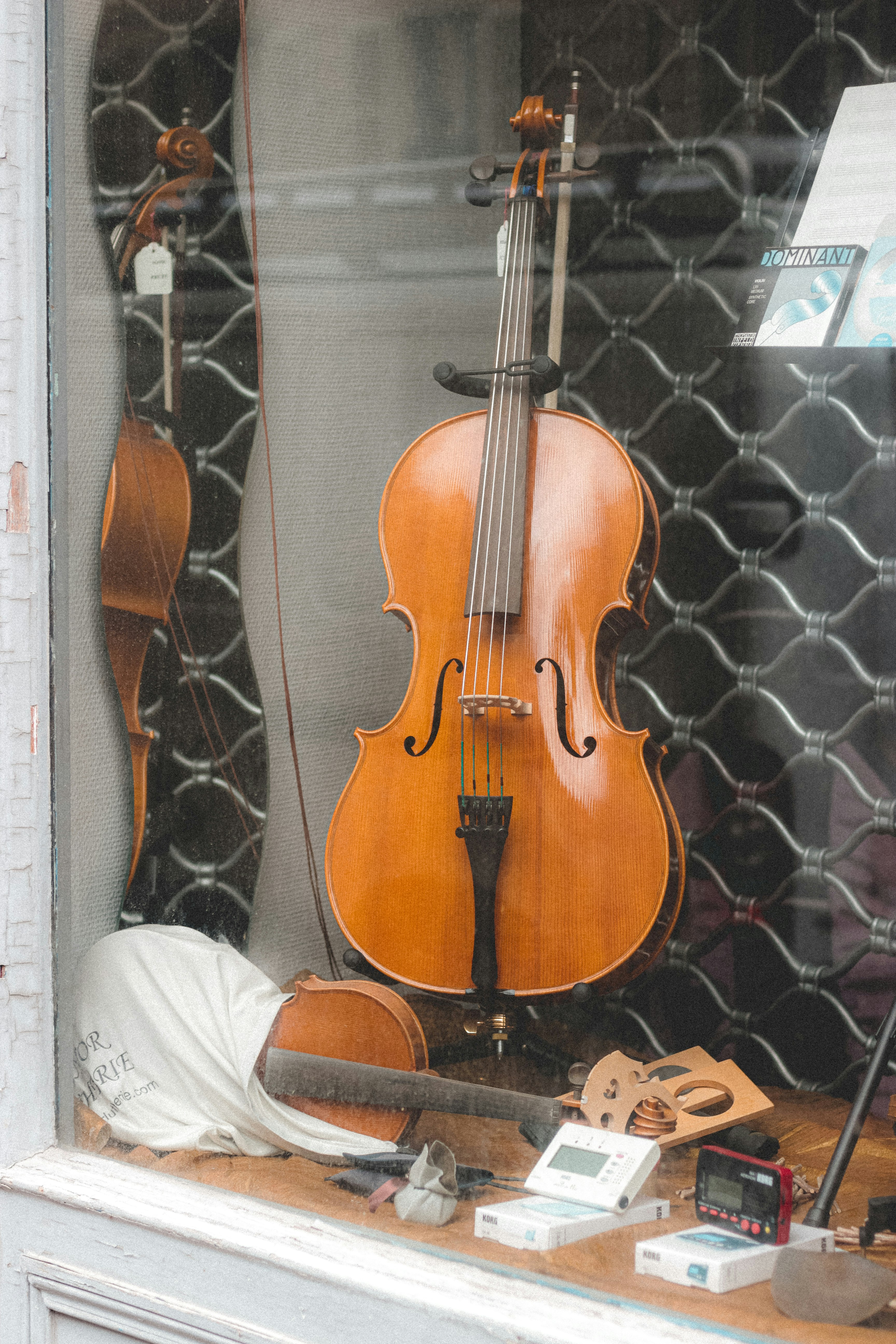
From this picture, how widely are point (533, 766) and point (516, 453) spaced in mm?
267

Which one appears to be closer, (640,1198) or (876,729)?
(640,1198)

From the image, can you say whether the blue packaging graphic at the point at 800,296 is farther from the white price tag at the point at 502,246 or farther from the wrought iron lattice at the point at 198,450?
the wrought iron lattice at the point at 198,450

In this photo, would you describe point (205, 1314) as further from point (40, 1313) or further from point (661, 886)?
point (661, 886)

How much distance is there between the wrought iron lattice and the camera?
3.82ft

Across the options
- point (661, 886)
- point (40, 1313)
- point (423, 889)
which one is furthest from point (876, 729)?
point (40, 1313)

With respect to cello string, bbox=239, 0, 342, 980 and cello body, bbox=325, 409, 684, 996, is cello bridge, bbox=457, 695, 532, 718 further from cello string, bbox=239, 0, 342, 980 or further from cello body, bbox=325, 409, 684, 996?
cello string, bbox=239, 0, 342, 980

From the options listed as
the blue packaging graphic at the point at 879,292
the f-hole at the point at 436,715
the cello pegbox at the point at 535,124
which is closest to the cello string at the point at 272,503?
the f-hole at the point at 436,715

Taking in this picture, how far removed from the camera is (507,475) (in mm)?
1113

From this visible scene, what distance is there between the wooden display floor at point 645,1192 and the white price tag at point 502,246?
69cm

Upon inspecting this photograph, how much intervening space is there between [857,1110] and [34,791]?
72 centimetres

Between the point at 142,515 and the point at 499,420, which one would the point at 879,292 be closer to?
the point at 499,420

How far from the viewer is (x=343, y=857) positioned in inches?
44.1

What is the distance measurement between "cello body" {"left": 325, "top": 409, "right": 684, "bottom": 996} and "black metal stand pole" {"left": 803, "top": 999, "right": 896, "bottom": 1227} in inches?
7.6

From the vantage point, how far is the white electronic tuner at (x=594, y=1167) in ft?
2.92
